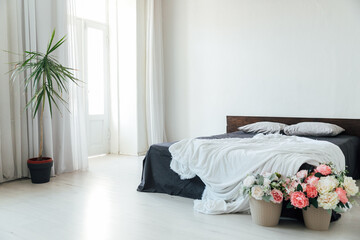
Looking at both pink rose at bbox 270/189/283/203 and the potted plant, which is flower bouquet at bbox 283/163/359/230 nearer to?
pink rose at bbox 270/189/283/203

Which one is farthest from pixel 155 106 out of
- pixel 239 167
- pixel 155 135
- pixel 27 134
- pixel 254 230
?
pixel 254 230

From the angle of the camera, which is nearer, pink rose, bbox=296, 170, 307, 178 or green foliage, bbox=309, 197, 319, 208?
green foliage, bbox=309, 197, 319, 208

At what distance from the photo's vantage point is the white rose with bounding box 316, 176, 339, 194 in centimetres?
230

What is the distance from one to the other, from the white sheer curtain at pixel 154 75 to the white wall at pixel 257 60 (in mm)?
166

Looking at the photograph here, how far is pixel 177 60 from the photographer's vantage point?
590 cm

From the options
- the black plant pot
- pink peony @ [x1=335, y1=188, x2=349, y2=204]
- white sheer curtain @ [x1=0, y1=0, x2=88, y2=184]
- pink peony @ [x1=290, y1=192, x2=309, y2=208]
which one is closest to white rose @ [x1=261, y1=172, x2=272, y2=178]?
pink peony @ [x1=290, y1=192, x2=309, y2=208]

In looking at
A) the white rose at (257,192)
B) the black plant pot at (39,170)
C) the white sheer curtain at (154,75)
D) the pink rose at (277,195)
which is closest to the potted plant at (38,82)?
the black plant pot at (39,170)

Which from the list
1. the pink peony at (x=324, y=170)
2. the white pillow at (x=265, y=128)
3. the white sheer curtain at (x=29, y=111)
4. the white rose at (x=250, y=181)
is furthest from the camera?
the white pillow at (x=265, y=128)

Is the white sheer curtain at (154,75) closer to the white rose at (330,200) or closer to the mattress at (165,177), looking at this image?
the mattress at (165,177)

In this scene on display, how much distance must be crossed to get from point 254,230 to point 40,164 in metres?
2.55

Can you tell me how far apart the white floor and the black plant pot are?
0.13m

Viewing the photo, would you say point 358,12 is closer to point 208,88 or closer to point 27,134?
point 208,88

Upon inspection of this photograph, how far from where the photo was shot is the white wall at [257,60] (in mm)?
4410

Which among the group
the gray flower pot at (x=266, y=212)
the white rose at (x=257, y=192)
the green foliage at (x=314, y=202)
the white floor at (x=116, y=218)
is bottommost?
the white floor at (x=116, y=218)
